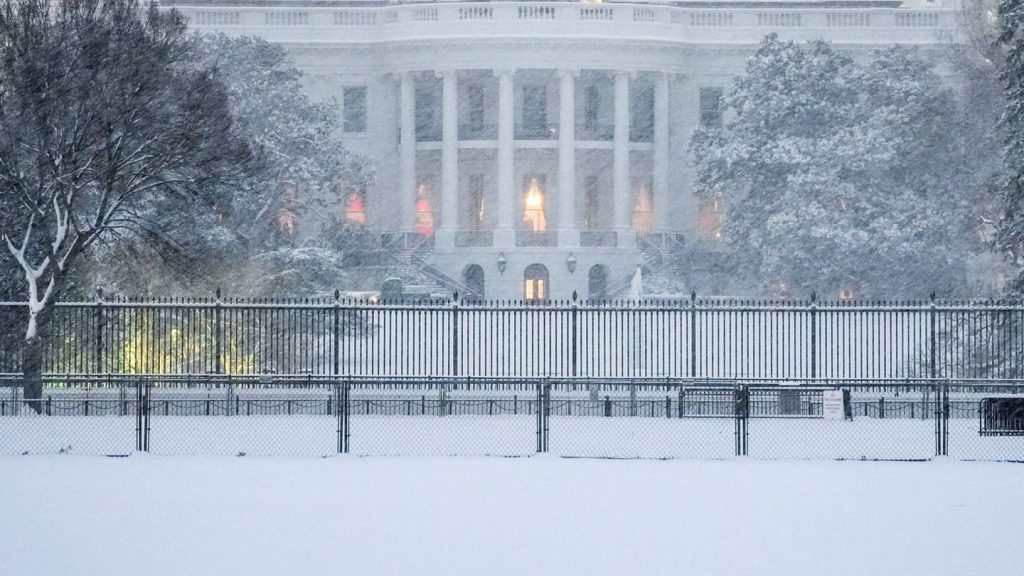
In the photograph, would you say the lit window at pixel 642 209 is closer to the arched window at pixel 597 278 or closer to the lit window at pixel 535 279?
the arched window at pixel 597 278

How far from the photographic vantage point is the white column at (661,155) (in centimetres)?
6406

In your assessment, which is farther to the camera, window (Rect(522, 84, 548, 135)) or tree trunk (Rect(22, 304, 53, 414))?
window (Rect(522, 84, 548, 135))

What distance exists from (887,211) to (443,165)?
2003 cm

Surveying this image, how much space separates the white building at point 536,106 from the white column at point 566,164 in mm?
62

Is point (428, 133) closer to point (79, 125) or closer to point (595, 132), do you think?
point (595, 132)

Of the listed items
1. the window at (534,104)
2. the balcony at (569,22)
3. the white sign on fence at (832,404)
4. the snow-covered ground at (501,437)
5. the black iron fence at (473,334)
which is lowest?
the snow-covered ground at (501,437)

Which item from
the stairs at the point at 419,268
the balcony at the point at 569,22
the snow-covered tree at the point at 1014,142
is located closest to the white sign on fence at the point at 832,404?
the snow-covered tree at the point at 1014,142

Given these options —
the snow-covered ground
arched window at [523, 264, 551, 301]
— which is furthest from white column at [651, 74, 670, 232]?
the snow-covered ground

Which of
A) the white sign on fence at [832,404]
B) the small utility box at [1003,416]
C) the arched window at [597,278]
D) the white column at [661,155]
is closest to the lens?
the white sign on fence at [832,404]

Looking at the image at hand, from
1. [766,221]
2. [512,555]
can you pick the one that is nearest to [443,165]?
[766,221]

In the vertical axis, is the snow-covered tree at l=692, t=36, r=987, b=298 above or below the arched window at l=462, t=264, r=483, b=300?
above

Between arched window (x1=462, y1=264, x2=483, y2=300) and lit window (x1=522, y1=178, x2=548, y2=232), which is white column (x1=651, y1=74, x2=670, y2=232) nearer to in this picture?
lit window (x1=522, y1=178, x2=548, y2=232)

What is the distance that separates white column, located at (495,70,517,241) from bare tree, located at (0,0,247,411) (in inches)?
1321

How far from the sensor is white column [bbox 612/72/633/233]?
63.2 meters
